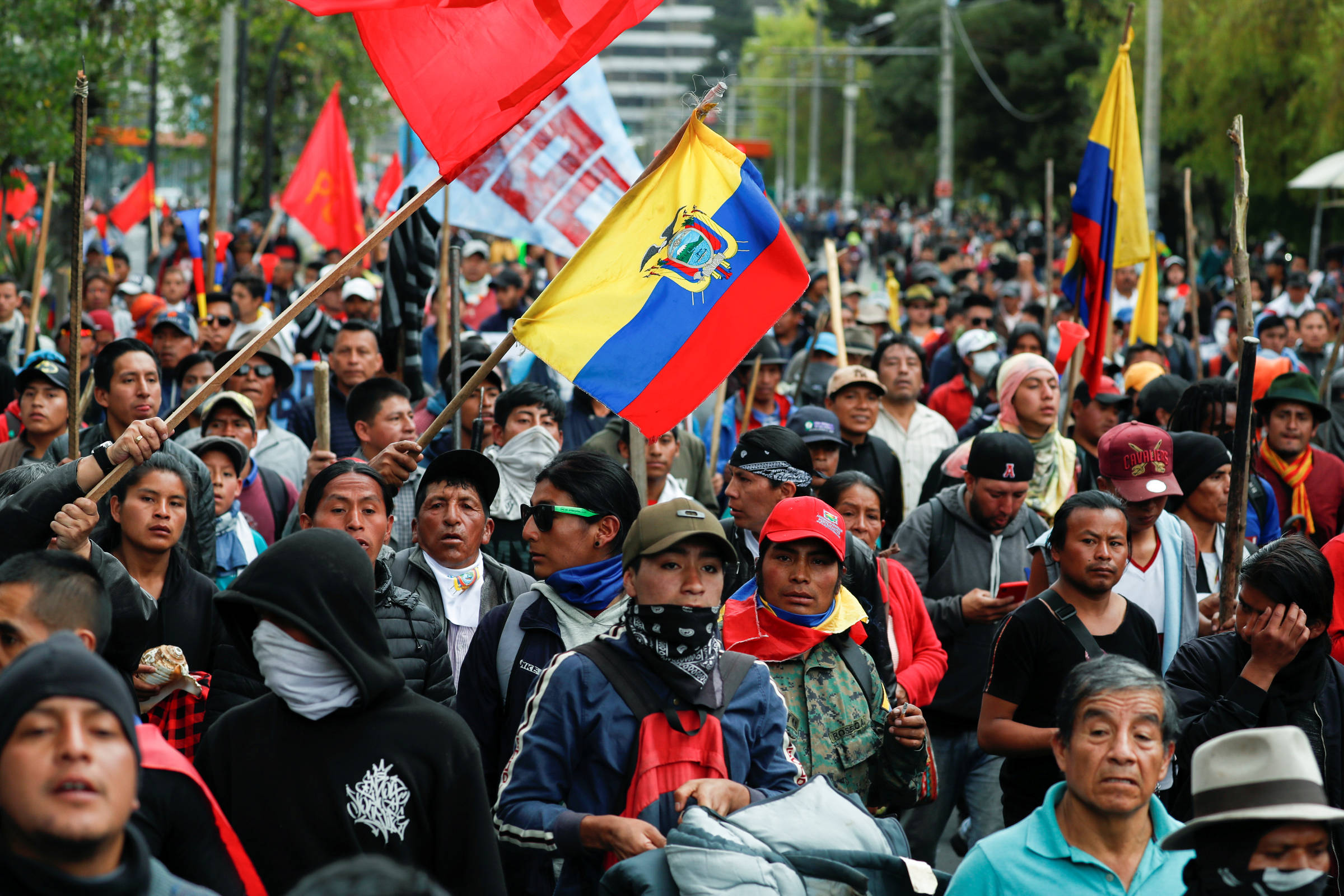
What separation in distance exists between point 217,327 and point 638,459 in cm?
582

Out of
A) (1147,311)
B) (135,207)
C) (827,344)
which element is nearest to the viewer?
(827,344)

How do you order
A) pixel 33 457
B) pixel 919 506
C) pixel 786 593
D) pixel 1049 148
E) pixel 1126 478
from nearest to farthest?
pixel 786 593
pixel 1126 478
pixel 919 506
pixel 33 457
pixel 1049 148

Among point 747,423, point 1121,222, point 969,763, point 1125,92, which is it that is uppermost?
point 1125,92

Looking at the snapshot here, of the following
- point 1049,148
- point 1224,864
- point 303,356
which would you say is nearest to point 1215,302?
point 303,356

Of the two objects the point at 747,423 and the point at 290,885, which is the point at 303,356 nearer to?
the point at 747,423

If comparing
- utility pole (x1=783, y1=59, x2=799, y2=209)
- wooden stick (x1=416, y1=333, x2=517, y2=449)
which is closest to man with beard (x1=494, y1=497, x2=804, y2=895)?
wooden stick (x1=416, y1=333, x2=517, y2=449)

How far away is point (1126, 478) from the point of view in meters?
5.29

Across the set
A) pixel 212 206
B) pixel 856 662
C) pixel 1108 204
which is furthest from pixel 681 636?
pixel 212 206

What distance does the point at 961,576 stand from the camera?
18.8ft

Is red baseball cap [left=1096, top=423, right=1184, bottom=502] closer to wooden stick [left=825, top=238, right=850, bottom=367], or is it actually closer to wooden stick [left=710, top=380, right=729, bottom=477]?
wooden stick [left=710, top=380, right=729, bottom=477]

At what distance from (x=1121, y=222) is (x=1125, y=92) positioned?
724 millimetres

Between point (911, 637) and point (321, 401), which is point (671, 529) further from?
point (321, 401)

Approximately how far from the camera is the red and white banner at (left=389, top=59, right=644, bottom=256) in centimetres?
781

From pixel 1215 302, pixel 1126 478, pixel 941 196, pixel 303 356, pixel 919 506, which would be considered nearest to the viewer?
pixel 1126 478
